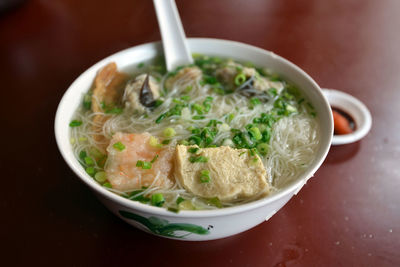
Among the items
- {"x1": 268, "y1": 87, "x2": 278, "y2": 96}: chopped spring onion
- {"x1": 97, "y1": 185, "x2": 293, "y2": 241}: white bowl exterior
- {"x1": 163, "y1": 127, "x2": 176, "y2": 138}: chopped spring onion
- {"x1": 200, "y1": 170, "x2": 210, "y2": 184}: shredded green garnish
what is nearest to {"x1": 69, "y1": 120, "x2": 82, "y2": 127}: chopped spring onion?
{"x1": 163, "y1": 127, "x2": 176, "y2": 138}: chopped spring onion

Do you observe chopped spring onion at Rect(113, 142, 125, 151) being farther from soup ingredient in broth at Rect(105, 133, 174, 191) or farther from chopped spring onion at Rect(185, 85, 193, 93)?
chopped spring onion at Rect(185, 85, 193, 93)

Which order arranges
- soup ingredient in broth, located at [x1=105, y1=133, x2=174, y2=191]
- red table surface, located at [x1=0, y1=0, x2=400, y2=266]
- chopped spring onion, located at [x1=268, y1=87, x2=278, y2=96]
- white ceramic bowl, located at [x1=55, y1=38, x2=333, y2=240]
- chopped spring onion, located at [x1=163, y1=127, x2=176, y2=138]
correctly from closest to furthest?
white ceramic bowl, located at [x1=55, y1=38, x2=333, y2=240] → soup ingredient in broth, located at [x1=105, y1=133, x2=174, y2=191] → red table surface, located at [x1=0, y1=0, x2=400, y2=266] → chopped spring onion, located at [x1=163, y1=127, x2=176, y2=138] → chopped spring onion, located at [x1=268, y1=87, x2=278, y2=96]

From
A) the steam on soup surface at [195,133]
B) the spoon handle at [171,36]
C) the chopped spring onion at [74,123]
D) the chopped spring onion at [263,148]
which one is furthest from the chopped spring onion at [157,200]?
the spoon handle at [171,36]

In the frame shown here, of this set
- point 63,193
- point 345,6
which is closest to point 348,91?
point 345,6

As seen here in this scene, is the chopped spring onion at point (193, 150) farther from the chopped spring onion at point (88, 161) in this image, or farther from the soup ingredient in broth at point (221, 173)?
the chopped spring onion at point (88, 161)

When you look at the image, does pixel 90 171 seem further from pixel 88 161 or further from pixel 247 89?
pixel 247 89

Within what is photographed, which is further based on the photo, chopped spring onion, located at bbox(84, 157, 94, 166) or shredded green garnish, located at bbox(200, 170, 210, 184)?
chopped spring onion, located at bbox(84, 157, 94, 166)

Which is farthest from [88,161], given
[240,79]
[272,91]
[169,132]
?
[272,91]

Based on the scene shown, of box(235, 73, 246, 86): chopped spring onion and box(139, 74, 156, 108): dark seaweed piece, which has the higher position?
box(139, 74, 156, 108): dark seaweed piece
